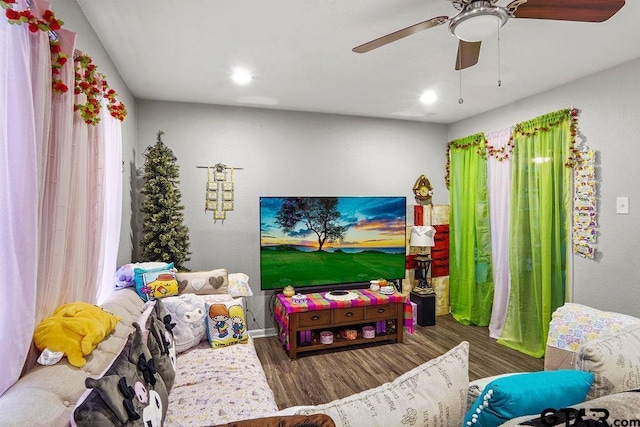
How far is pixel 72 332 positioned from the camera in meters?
1.40

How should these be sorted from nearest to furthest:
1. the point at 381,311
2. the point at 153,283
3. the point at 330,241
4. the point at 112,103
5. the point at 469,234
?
the point at 112,103
the point at 153,283
the point at 381,311
the point at 330,241
the point at 469,234

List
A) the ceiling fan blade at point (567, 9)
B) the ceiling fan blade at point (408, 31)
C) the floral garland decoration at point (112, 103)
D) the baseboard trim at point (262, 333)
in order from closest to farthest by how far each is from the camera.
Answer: the ceiling fan blade at point (567, 9)
the ceiling fan blade at point (408, 31)
the floral garland decoration at point (112, 103)
the baseboard trim at point (262, 333)


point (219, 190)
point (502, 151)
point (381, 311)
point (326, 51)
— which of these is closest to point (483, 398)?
point (326, 51)

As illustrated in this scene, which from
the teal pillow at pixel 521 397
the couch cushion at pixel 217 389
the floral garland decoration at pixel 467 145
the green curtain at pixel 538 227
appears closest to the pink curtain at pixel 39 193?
the couch cushion at pixel 217 389

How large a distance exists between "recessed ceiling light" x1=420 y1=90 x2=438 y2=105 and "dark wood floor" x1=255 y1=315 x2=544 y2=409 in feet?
8.49

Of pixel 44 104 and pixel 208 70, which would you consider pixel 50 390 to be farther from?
pixel 208 70

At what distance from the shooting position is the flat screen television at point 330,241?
3.71 m

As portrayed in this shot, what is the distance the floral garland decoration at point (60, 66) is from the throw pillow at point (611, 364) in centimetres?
231

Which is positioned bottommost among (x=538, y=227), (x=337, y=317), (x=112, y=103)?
(x=337, y=317)

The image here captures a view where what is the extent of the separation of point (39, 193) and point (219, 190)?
248 centimetres

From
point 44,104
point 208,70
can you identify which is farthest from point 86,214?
point 208,70

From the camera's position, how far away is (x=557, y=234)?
127 inches

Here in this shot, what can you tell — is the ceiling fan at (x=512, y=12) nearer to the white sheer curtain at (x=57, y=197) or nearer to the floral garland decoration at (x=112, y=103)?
the white sheer curtain at (x=57, y=197)

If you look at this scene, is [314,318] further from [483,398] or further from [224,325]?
[483,398]
